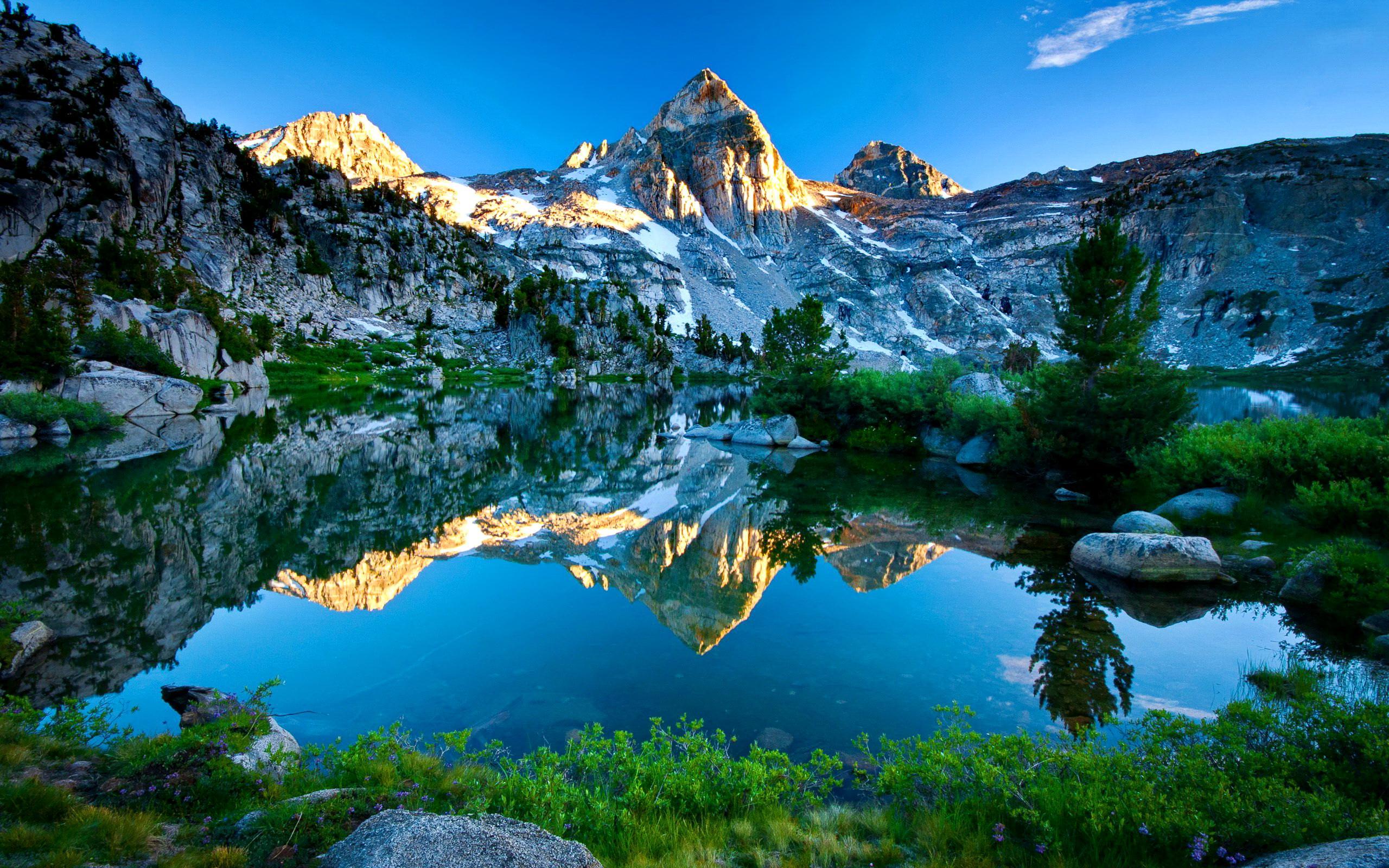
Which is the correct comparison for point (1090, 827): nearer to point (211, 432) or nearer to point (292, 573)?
point (292, 573)

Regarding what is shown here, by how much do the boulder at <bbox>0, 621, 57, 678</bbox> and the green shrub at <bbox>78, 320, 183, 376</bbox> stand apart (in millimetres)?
40306

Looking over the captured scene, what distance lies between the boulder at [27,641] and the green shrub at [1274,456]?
21523mm

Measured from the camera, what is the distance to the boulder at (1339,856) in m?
2.61

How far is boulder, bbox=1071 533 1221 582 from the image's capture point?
10938 mm

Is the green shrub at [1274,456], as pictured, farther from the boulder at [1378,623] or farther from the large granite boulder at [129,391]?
the large granite boulder at [129,391]

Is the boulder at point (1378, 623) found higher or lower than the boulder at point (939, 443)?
lower

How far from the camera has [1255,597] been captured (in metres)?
10.2

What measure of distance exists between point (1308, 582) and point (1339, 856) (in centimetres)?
1047

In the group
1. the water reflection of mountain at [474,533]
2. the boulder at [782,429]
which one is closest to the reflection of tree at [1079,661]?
the water reflection of mountain at [474,533]

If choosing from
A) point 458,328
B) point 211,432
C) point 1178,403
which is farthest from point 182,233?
point 1178,403

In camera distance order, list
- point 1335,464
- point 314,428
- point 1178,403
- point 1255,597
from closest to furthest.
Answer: point 1255,597 → point 1335,464 → point 1178,403 → point 314,428

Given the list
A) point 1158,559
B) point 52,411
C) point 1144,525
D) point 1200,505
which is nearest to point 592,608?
point 1158,559

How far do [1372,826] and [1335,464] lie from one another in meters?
14.6

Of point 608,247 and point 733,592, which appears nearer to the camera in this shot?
point 733,592
